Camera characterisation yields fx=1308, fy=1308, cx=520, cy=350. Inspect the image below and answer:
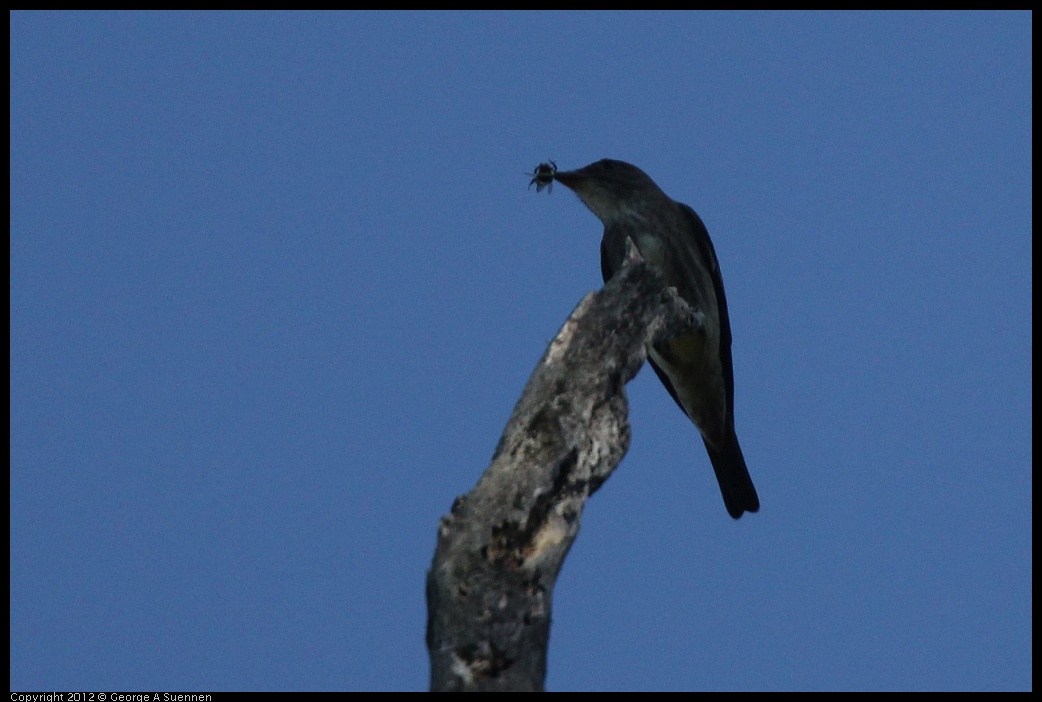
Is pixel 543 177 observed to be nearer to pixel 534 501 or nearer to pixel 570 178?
pixel 570 178

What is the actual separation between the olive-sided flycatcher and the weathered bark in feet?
8.15

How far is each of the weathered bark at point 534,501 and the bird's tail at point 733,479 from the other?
9.42 feet

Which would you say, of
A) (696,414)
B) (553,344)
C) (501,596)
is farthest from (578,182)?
(501,596)

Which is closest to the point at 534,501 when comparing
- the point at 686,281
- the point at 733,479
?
the point at 686,281

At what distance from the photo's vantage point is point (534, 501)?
446cm

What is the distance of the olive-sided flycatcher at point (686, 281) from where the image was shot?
8.07m

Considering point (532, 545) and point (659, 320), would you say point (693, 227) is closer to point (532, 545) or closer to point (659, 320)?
point (659, 320)

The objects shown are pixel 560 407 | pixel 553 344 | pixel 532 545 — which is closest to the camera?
pixel 532 545

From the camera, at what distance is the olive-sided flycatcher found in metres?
8.07

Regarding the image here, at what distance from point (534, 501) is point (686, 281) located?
381 cm

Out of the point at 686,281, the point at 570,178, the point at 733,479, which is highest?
the point at 570,178

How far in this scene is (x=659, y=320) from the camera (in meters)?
5.75

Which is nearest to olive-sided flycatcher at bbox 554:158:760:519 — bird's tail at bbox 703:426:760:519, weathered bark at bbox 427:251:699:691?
bird's tail at bbox 703:426:760:519

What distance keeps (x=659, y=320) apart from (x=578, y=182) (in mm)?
2846
